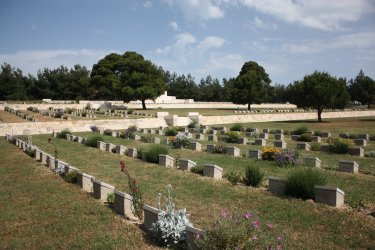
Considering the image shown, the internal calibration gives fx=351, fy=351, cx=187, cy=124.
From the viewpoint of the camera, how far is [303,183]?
31.6 ft

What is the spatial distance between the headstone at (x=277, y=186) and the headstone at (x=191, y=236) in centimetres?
439

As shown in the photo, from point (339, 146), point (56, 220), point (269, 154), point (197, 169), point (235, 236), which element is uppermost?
point (235, 236)

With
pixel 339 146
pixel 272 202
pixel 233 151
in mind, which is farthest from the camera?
pixel 339 146

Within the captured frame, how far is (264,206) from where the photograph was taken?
29.8 feet

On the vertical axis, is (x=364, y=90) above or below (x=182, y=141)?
above

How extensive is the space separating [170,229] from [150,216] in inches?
36.9

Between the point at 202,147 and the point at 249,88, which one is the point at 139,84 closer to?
the point at 249,88

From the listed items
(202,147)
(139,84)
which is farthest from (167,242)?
(139,84)

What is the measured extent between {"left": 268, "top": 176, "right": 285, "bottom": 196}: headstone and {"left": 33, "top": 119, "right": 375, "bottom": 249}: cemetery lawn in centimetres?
27

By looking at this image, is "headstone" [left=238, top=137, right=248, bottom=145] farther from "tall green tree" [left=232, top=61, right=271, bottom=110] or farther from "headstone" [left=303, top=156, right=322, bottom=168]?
"tall green tree" [left=232, top=61, right=271, bottom=110]

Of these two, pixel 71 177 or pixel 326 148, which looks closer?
pixel 71 177

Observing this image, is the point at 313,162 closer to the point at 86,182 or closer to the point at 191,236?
the point at 86,182

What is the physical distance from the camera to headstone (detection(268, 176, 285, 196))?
33.2 ft

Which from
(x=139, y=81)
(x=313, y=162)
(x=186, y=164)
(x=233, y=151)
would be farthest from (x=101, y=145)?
(x=139, y=81)
